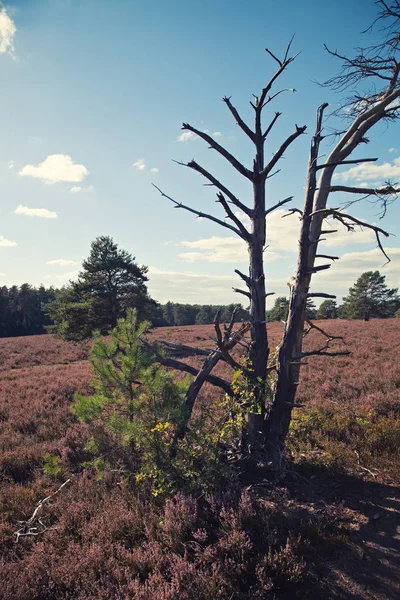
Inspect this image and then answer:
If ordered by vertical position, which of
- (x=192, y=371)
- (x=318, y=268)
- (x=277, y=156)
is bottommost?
(x=192, y=371)

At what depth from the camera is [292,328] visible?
496 centimetres

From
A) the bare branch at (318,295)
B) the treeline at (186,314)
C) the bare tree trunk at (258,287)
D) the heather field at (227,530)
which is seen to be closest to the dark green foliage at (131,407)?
the heather field at (227,530)

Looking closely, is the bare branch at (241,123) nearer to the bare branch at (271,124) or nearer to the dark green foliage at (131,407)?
the bare branch at (271,124)

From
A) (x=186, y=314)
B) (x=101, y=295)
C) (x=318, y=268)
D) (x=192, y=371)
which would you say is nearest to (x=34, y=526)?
(x=192, y=371)

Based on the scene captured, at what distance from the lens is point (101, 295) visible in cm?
2216

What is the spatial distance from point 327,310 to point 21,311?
195ft

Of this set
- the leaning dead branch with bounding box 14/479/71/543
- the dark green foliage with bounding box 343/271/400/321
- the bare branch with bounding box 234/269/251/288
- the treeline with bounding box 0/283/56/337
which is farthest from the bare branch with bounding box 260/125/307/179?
the treeline with bounding box 0/283/56/337

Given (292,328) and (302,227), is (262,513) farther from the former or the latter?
(302,227)

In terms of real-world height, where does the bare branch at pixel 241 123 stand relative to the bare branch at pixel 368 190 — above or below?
above

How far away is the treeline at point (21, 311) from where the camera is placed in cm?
5984

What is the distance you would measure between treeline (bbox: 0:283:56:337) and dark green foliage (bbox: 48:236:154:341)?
139 ft

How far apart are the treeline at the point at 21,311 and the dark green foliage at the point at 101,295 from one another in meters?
42.3

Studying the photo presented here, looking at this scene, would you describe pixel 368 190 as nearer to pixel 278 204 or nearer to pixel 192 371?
pixel 278 204

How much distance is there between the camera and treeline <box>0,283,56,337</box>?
59844 mm
